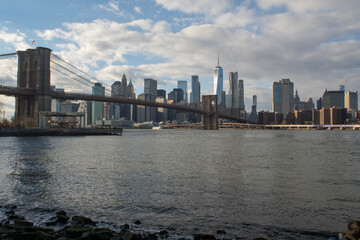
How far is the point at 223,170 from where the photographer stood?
16.0m

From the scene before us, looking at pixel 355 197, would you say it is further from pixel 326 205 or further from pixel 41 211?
pixel 41 211

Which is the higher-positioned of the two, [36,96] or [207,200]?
[36,96]

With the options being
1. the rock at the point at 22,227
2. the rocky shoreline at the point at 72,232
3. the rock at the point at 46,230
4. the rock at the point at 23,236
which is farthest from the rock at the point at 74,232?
the rock at the point at 22,227

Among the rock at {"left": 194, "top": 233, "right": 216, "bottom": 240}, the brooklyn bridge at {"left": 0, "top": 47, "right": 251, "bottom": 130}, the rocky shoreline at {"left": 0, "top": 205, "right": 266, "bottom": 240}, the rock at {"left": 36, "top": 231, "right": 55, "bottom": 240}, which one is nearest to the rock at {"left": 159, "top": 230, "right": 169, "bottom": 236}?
the rocky shoreline at {"left": 0, "top": 205, "right": 266, "bottom": 240}

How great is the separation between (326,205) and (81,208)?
295 inches

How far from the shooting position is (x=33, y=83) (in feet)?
216

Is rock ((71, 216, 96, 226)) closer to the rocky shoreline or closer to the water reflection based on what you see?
the rocky shoreline

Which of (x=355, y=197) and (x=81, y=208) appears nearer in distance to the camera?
(x=81, y=208)

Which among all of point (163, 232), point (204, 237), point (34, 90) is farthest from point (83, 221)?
point (34, 90)

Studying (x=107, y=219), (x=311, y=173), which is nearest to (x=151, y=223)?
(x=107, y=219)

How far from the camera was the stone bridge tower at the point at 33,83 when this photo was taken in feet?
207

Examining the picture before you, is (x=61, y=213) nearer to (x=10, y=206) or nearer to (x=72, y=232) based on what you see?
(x=72, y=232)

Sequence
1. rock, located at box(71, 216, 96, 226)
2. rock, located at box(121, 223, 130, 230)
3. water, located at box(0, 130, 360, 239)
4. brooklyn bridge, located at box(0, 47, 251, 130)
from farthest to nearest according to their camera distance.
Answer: brooklyn bridge, located at box(0, 47, 251, 130) → water, located at box(0, 130, 360, 239) → rock, located at box(71, 216, 96, 226) → rock, located at box(121, 223, 130, 230)

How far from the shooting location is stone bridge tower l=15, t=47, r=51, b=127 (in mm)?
63094
